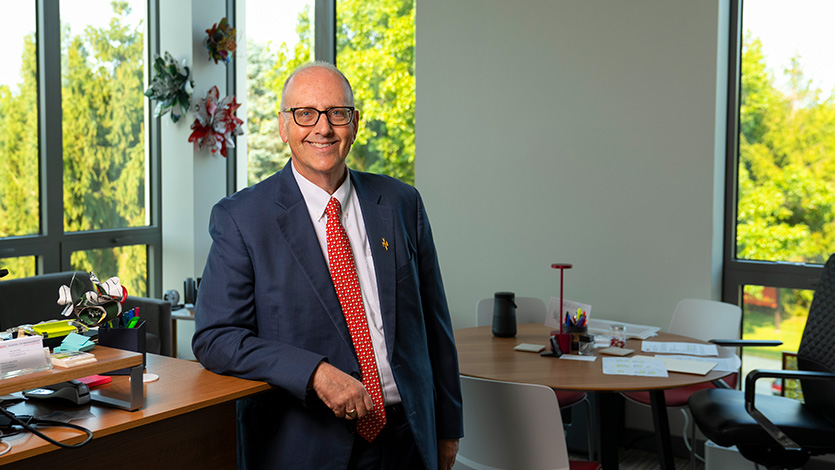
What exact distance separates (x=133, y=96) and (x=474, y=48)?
250 cm

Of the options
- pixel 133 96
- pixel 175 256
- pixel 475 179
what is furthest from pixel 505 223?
pixel 133 96

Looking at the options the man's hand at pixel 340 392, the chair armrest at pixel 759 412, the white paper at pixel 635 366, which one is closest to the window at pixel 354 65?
the white paper at pixel 635 366

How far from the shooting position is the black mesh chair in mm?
2484

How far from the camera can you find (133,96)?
5.18 m

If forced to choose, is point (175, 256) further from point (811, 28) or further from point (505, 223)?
point (811, 28)

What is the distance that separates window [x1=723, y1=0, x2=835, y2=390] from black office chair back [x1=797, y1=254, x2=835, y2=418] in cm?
86

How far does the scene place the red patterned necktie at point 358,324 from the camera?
1.57 meters

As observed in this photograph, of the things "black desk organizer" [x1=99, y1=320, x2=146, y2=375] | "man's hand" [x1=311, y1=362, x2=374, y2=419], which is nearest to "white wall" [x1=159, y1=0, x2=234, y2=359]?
"black desk organizer" [x1=99, y1=320, x2=146, y2=375]

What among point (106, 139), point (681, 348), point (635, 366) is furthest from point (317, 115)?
point (106, 139)

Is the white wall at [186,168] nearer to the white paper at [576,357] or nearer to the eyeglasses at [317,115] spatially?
the white paper at [576,357]

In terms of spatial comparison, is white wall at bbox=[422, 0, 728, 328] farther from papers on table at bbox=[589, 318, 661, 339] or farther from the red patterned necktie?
the red patterned necktie

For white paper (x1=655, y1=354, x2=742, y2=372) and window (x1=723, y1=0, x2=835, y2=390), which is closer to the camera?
white paper (x1=655, y1=354, x2=742, y2=372)

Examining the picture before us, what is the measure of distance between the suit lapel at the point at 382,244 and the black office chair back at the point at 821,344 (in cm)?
191

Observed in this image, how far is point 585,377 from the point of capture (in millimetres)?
2553
